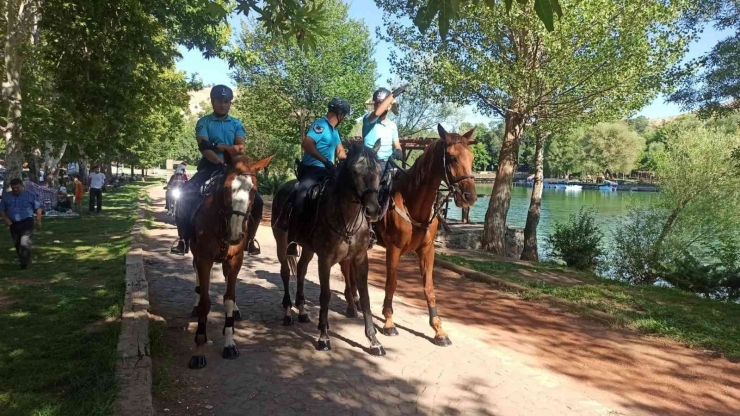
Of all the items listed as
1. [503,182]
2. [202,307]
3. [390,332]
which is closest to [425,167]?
[390,332]

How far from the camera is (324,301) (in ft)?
18.2

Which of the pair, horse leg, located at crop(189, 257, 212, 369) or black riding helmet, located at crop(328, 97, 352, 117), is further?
black riding helmet, located at crop(328, 97, 352, 117)

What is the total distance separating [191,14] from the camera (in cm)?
1416

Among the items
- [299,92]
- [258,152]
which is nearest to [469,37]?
[299,92]

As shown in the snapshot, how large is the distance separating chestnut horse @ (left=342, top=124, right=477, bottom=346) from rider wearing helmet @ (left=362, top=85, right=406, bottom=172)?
1.82ft

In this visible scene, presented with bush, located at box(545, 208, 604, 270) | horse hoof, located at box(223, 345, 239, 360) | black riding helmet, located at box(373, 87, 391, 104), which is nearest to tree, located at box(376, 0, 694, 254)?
bush, located at box(545, 208, 604, 270)

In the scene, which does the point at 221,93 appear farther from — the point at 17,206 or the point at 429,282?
the point at 17,206

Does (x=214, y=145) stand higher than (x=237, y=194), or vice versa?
(x=214, y=145)

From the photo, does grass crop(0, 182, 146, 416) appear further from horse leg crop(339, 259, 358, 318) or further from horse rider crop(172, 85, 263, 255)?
horse leg crop(339, 259, 358, 318)

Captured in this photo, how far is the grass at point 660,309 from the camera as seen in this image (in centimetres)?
685

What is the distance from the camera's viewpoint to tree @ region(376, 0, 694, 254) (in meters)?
13.2

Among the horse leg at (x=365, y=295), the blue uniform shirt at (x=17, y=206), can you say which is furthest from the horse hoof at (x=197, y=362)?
the blue uniform shirt at (x=17, y=206)

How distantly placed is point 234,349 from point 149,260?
20.8 feet

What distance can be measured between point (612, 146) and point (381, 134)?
78.8 m
